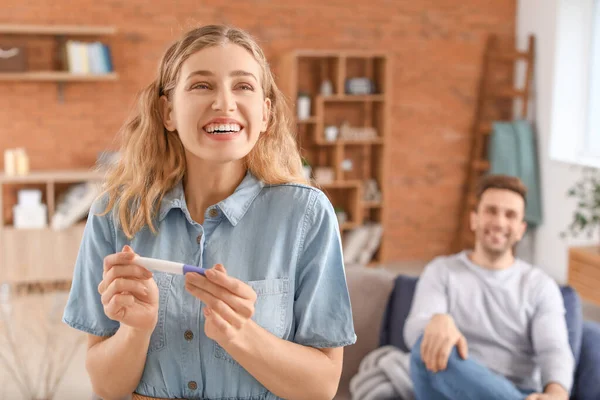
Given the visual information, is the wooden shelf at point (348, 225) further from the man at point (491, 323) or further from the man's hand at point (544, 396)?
the man's hand at point (544, 396)

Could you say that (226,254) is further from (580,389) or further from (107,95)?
(107,95)

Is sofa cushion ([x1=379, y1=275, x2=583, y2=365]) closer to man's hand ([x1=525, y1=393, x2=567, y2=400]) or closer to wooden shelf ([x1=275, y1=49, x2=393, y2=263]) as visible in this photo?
man's hand ([x1=525, y1=393, x2=567, y2=400])

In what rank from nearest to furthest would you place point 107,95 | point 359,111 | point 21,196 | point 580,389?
point 580,389 → point 21,196 → point 107,95 → point 359,111

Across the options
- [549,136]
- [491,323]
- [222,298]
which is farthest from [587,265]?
[222,298]

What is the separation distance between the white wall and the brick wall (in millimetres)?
472

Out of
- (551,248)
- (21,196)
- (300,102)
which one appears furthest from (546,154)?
(21,196)

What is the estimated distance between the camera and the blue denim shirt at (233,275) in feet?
3.93

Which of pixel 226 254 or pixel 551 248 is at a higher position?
pixel 226 254

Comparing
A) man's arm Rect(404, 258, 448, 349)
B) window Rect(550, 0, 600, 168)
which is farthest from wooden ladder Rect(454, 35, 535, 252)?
man's arm Rect(404, 258, 448, 349)

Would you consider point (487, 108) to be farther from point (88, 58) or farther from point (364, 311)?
point (364, 311)

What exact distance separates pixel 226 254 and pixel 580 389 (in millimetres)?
1660

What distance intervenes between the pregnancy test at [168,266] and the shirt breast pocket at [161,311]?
0.16 metres

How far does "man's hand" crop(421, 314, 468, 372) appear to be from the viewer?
7.09 feet

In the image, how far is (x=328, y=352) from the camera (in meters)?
1.24
